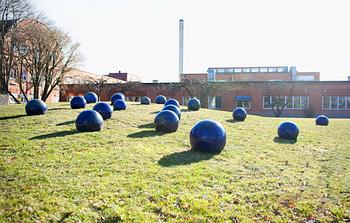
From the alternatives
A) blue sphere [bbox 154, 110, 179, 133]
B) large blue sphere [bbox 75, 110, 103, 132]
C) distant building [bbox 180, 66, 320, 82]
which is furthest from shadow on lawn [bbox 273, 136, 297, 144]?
distant building [bbox 180, 66, 320, 82]

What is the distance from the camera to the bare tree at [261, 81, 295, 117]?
46097mm

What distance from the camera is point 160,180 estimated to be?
7.66 meters

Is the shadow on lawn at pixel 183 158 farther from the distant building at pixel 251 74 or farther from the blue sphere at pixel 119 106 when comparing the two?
the distant building at pixel 251 74

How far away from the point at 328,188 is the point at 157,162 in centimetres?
452

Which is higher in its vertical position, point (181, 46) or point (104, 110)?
point (181, 46)

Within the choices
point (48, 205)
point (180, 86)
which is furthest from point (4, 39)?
point (48, 205)

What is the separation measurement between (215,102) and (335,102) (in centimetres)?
1700

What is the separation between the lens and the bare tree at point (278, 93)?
46.1 m

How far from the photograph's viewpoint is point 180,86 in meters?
48.9

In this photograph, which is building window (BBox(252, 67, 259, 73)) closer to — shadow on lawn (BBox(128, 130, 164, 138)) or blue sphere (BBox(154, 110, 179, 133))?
blue sphere (BBox(154, 110, 179, 133))

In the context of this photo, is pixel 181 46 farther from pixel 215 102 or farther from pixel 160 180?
pixel 160 180

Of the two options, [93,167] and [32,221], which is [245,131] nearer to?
→ [93,167]

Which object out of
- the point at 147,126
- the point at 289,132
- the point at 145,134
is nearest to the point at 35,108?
the point at 147,126

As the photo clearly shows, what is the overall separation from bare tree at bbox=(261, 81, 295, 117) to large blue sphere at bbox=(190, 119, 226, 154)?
37308mm
